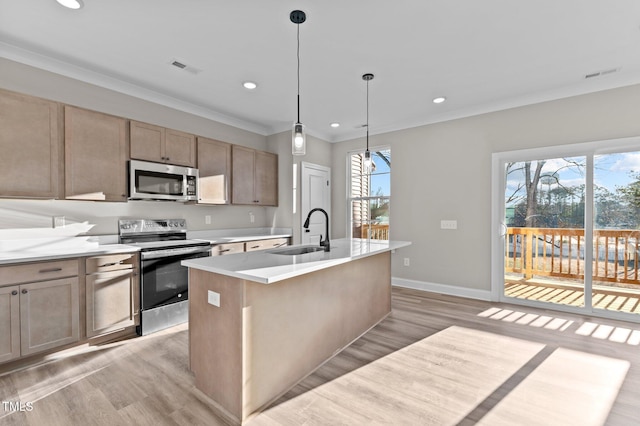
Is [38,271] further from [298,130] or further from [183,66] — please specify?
[298,130]

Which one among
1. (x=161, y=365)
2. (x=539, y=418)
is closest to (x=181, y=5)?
(x=161, y=365)

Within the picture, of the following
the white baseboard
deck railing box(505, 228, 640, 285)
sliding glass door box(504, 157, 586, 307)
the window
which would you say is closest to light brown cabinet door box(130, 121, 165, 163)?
the window

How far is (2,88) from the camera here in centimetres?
248

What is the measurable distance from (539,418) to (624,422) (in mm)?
465

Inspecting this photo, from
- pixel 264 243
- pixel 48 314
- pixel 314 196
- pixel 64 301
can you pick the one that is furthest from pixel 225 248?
pixel 314 196

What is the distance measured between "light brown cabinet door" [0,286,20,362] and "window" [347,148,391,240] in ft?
14.2

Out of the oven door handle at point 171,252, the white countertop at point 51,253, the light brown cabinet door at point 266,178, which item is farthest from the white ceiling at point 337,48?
the oven door handle at point 171,252

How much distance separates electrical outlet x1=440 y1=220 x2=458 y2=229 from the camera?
4.26 metres

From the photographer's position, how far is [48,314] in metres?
2.38

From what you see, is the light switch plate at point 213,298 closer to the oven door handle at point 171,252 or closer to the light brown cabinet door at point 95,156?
the oven door handle at point 171,252

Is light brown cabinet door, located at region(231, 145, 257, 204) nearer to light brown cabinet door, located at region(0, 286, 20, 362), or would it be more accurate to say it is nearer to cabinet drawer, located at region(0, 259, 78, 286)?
cabinet drawer, located at region(0, 259, 78, 286)

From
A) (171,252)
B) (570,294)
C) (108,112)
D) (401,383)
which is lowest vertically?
(401,383)


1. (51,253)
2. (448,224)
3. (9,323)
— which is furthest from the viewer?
(448,224)

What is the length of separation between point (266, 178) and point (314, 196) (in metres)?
0.94
